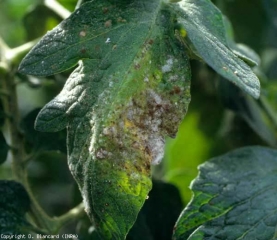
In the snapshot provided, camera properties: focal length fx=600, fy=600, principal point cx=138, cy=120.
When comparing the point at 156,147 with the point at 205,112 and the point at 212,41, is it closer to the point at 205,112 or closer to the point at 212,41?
the point at 212,41

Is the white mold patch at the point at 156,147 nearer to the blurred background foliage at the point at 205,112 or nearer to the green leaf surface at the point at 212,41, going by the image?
the green leaf surface at the point at 212,41

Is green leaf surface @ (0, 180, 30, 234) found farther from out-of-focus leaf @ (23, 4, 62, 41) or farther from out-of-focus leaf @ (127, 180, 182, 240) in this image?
out-of-focus leaf @ (23, 4, 62, 41)

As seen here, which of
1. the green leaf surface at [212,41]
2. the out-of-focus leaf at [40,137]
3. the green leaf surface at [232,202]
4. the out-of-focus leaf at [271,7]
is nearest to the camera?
the green leaf surface at [212,41]

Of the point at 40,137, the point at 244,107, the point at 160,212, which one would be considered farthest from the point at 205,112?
the point at 40,137

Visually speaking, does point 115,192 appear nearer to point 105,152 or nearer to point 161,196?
point 105,152

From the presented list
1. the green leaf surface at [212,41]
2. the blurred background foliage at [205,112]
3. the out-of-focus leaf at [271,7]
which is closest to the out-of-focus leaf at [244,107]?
the blurred background foliage at [205,112]

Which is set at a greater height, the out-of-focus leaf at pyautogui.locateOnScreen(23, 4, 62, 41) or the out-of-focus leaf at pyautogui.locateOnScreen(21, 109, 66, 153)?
the out-of-focus leaf at pyautogui.locateOnScreen(23, 4, 62, 41)

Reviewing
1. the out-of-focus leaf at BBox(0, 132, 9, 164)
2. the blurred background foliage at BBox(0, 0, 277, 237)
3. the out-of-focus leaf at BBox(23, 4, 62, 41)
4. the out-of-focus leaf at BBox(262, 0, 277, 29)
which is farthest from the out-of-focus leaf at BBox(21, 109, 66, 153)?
the out-of-focus leaf at BBox(262, 0, 277, 29)
